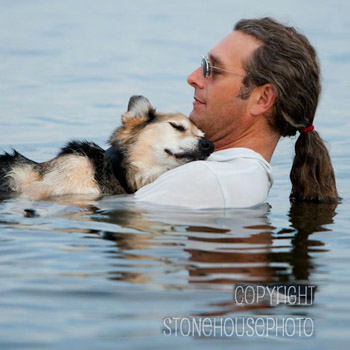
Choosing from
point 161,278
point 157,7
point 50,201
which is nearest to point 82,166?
point 50,201

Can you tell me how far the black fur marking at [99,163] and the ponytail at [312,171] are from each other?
1479 millimetres

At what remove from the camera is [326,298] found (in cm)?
505

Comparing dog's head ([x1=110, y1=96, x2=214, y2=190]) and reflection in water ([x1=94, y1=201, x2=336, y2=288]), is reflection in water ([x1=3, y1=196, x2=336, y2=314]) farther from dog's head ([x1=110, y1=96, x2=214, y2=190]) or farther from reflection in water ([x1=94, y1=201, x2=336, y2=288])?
dog's head ([x1=110, y1=96, x2=214, y2=190])

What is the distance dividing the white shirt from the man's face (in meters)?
0.54

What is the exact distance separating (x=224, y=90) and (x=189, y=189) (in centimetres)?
102

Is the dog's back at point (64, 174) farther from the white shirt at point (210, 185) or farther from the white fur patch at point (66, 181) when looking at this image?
the white shirt at point (210, 185)

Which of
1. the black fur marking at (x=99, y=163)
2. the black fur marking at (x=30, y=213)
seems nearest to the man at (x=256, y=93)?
the black fur marking at (x=99, y=163)

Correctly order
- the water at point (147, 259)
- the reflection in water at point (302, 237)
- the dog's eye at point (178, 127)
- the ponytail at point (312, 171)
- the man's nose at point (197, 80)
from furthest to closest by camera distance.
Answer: the ponytail at point (312, 171)
the man's nose at point (197, 80)
the dog's eye at point (178, 127)
the reflection in water at point (302, 237)
the water at point (147, 259)

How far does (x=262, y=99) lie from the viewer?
7023mm

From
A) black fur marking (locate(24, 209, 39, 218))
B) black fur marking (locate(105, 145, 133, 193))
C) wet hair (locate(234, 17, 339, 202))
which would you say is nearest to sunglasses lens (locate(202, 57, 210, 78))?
wet hair (locate(234, 17, 339, 202))

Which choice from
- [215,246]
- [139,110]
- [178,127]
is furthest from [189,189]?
[139,110]

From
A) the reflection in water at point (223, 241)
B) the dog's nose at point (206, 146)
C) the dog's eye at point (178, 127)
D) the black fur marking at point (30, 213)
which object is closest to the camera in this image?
the reflection in water at point (223, 241)

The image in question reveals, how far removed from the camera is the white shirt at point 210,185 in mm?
6273

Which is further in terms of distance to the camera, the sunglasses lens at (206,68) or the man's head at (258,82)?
the sunglasses lens at (206,68)
